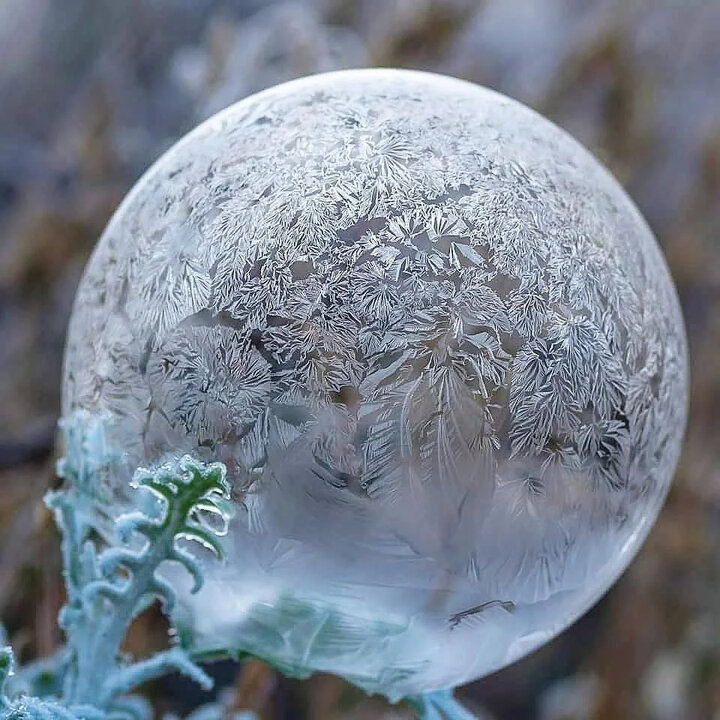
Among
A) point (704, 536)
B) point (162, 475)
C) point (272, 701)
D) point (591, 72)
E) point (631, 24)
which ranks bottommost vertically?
point (162, 475)

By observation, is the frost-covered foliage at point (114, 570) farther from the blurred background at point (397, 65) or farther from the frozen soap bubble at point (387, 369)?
the blurred background at point (397, 65)

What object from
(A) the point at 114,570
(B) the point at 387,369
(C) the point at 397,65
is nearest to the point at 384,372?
(B) the point at 387,369

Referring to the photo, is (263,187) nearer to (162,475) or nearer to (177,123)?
(162,475)

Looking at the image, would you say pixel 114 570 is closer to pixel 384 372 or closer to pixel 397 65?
pixel 384 372

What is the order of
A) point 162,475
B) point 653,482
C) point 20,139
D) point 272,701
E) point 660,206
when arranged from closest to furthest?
1. point 162,475
2. point 653,482
3. point 272,701
4. point 20,139
5. point 660,206

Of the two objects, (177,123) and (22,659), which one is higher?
(177,123)

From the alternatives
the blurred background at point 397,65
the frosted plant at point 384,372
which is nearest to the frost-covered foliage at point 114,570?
the frosted plant at point 384,372

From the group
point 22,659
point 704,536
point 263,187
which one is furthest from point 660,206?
point 263,187
